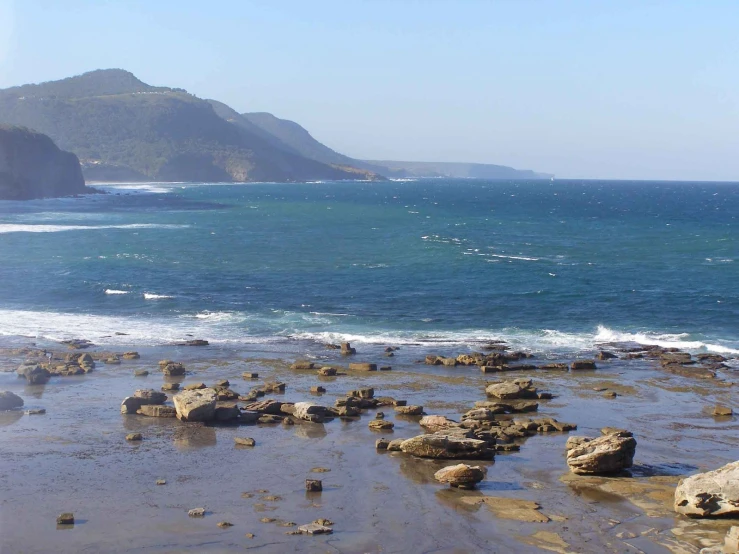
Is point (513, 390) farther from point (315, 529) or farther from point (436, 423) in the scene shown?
point (315, 529)

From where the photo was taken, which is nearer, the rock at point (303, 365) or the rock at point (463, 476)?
the rock at point (463, 476)

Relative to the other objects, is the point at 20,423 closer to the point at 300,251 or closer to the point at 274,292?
the point at 274,292

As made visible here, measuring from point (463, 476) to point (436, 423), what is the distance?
623 centimetres

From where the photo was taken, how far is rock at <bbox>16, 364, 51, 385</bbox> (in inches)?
1486

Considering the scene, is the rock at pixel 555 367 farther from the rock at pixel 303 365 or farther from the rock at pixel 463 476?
the rock at pixel 463 476

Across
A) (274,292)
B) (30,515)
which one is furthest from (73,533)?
(274,292)

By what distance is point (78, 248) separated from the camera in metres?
85.4

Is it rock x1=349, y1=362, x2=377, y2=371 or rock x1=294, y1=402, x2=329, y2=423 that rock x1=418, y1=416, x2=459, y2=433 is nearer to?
rock x1=294, y1=402, x2=329, y2=423

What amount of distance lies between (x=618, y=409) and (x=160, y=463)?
18.7 meters

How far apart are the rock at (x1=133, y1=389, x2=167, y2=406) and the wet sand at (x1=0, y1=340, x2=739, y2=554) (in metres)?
1.05

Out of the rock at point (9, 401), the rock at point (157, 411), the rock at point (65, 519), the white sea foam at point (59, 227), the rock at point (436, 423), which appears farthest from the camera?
the white sea foam at point (59, 227)

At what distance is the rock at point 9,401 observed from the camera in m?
33.1

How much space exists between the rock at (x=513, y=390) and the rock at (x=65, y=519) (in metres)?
19.5

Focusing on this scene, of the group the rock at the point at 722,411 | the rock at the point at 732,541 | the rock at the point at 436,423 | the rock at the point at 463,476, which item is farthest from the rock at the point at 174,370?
the rock at the point at 732,541
